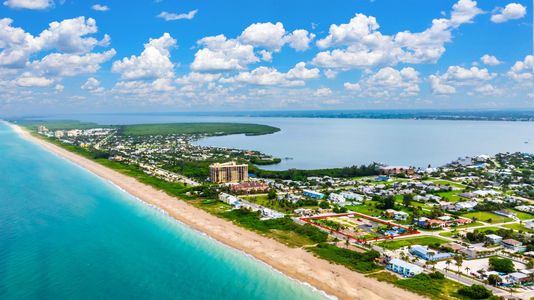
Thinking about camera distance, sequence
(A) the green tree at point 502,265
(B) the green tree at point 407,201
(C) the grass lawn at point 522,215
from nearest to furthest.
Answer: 1. (A) the green tree at point 502,265
2. (C) the grass lawn at point 522,215
3. (B) the green tree at point 407,201

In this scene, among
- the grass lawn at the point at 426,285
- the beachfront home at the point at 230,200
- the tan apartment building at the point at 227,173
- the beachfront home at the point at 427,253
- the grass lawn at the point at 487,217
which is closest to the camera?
the grass lawn at the point at 426,285

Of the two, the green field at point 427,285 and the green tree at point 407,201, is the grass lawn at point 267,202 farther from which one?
the green field at point 427,285

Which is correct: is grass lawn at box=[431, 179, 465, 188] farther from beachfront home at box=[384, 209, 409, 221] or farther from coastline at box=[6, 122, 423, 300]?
coastline at box=[6, 122, 423, 300]

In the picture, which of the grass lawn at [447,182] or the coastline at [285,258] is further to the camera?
the grass lawn at [447,182]

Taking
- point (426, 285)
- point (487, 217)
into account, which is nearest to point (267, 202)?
point (487, 217)

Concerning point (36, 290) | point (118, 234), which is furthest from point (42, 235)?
point (36, 290)

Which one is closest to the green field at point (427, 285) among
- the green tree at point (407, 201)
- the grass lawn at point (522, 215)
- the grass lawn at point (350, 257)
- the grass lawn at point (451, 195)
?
the grass lawn at point (350, 257)

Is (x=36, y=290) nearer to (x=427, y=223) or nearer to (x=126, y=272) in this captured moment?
(x=126, y=272)

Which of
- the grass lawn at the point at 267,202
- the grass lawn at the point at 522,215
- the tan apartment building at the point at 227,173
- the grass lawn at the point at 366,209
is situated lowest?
the grass lawn at the point at 522,215
